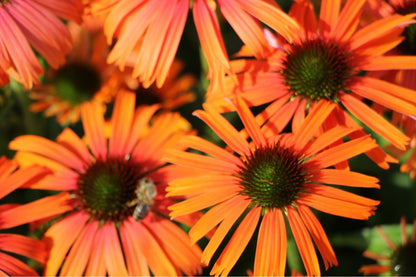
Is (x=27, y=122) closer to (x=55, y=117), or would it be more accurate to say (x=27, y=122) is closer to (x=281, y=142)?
(x=55, y=117)

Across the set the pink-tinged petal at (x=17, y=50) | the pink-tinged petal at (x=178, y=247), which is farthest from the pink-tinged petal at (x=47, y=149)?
the pink-tinged petal at (x=178, y=247)

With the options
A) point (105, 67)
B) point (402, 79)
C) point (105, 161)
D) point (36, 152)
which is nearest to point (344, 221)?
point (402, 79)

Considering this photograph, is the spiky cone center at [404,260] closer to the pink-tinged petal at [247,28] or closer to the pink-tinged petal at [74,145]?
the pink-tinged petal at [247,28]

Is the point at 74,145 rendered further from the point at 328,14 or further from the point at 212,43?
the point at 328,14

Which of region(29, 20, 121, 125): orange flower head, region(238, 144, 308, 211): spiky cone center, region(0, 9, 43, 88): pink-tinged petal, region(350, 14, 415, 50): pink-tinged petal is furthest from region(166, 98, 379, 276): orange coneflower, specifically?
region(29, 20, 121, 125): orange flower head

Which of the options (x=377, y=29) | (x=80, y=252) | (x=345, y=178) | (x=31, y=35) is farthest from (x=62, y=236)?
(x=377, y=29)

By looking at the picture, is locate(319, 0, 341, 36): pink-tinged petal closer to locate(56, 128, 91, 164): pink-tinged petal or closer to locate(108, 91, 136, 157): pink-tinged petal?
locate(108, 91, 136, 157): pink-tinged petal
